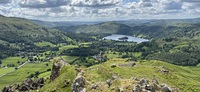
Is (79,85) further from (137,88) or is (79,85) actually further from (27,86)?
(27,86)

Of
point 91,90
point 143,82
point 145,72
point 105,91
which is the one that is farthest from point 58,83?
point 145,72

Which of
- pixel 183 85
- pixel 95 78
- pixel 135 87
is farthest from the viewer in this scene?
pixel 183 85

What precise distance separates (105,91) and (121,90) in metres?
7.07

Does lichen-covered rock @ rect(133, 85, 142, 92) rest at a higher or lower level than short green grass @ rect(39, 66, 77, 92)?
higher

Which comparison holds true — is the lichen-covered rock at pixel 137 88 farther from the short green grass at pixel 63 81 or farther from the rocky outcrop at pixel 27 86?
the rocky outcrop at pixel 27 86

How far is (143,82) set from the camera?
72.4 m

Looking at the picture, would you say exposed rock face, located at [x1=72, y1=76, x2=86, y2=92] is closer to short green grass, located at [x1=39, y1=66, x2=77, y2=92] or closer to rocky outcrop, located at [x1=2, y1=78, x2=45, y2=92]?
short green grass, located at [x1=39, y1=66, x2=77, y2=92]

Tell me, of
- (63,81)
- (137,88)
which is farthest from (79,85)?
(137,88)

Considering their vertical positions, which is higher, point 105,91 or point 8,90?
point 105,91

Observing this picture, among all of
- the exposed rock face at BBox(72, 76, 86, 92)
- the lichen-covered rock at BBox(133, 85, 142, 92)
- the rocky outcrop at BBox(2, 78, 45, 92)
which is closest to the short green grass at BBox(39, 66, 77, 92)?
the exposed rock face at BBox(72, 76, 86, 92)

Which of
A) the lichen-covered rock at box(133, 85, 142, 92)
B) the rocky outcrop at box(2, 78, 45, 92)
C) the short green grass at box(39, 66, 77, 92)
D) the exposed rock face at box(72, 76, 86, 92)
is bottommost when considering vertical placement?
the rocky outcrop at box(2, 78, 45, 92)

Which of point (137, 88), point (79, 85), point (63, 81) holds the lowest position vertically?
point (63, 81)

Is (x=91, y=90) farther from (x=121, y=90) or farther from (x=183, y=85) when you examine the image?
(x=183, y=85)

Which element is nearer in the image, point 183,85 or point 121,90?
point 121,90
